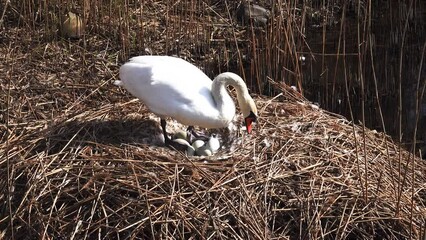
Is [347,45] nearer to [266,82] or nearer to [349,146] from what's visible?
[266,82]

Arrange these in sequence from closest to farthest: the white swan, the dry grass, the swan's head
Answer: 1. the dry grass
2. the white swan
3. the swan's head

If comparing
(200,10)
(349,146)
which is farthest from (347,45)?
(349,146)

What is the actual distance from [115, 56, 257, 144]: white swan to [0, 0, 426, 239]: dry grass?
0.68 feet

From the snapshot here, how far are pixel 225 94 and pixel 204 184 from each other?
0.69 metres

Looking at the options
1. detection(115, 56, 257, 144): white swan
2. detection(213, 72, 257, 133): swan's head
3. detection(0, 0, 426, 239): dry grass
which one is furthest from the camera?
detection(213, 72, 257, 133): swan's head

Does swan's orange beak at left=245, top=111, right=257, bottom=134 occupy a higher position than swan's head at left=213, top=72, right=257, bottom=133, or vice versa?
swan's head at left=213, top=72, right=257, bottom=133

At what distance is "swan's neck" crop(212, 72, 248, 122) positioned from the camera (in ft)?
15.6

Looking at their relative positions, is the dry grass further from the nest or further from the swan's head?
the swan's head

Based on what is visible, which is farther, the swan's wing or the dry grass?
the swan's wing

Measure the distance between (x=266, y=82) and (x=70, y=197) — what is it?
271cm

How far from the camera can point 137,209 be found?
4.22 meters

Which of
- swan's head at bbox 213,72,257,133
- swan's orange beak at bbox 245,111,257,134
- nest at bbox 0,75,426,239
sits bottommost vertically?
nest at bbox 0,75,426,239

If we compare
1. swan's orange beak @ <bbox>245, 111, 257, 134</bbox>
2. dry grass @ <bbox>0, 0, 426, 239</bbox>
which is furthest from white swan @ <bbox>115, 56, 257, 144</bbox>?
dry grass @ <bbox>0, 0, 426, 239</bbox>

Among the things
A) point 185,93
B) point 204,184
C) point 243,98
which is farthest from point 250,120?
point 204,184
